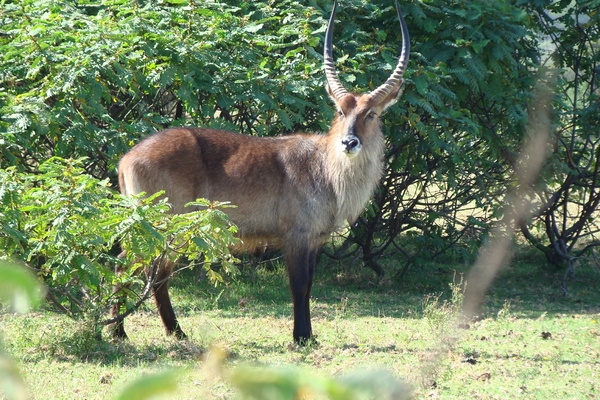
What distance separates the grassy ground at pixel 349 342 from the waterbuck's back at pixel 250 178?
32.0 inches

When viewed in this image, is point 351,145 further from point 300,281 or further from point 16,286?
point 16,286

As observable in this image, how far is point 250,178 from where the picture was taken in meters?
5.92

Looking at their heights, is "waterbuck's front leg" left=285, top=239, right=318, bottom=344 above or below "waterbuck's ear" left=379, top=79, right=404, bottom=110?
below

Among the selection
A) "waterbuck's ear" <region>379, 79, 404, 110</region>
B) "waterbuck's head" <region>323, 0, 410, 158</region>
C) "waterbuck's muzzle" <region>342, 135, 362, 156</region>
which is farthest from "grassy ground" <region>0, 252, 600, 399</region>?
"waterbuck's ear" <region>379, 79, 404, 110</region>

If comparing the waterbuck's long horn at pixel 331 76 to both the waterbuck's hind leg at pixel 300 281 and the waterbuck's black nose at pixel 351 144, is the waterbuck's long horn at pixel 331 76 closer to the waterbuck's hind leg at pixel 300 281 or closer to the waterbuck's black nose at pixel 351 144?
the waterbuck's black nose at pixel 351 144

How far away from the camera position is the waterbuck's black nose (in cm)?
568

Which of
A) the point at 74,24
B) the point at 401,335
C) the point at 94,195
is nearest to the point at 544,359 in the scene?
the point at 401,335

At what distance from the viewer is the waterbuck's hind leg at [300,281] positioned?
5.80m

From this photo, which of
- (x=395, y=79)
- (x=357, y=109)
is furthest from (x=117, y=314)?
(x=395, y=79)

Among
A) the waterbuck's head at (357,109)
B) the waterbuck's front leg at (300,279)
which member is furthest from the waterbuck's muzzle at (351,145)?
the waterbuck's front leg at (300,279)

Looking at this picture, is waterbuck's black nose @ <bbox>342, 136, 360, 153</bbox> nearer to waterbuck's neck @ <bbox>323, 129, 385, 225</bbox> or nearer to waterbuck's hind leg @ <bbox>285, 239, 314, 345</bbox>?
waterbuck's neck @ <bbox>323, 129, 385, 225</bbox>

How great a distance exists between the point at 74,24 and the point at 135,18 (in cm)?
54

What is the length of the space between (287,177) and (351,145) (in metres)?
0.63

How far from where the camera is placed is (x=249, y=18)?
7.27m
